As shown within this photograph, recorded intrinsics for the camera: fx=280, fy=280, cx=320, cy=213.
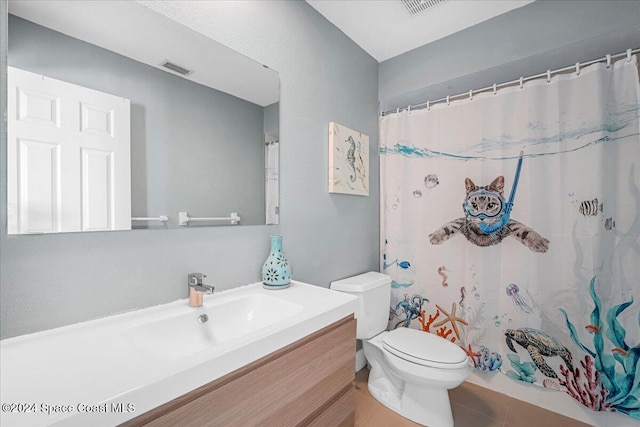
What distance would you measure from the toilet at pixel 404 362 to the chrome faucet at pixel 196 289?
789 mm

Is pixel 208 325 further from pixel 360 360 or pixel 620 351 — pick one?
pixel 620 351

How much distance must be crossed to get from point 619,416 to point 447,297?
3.29 feet

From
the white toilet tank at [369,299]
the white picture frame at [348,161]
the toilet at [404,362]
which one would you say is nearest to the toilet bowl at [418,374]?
the toilet at [404,362]

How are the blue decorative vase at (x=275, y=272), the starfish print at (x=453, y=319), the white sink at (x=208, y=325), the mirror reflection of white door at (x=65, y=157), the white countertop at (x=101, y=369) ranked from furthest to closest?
the starfish print at (x=453, y=319) < the blue decorative vase at (x=275, y=272) < the white sink at (x=208, y=325) < the mirror reflection of white door at (x=65, y=157) < the white countertop at (x=101, y=369)

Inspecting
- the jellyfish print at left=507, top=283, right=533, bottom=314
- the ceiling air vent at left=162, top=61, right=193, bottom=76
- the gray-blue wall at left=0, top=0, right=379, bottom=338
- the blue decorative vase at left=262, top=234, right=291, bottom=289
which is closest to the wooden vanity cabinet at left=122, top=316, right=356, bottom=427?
the blue decorative vase at left=262, top=234, right=291, bottom=289

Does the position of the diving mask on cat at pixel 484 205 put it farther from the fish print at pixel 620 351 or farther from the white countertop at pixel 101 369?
the white countertop at pixel 101 369

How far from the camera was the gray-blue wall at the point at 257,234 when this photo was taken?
82 centimetres

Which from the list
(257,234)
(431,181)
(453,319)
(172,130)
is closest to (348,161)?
(431,181)

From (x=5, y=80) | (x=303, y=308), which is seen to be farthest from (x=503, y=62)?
(x=5, y=80)

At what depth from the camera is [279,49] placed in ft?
4.96

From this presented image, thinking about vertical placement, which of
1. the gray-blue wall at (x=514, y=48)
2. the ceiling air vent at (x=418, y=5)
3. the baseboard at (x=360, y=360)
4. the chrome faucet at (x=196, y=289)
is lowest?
the baseboard at (x=360, y=360)

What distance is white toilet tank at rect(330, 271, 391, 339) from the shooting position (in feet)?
5.97

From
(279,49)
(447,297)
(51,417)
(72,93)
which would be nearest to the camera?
(51,417)

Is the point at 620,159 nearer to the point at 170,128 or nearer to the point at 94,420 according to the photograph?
the point at 170,128
